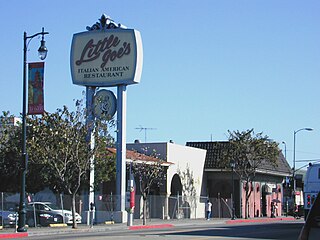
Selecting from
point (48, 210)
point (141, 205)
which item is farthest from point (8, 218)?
point (141, 205)

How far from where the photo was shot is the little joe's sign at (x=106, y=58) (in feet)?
141

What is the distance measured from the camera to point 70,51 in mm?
44906

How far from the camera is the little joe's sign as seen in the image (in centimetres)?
4311

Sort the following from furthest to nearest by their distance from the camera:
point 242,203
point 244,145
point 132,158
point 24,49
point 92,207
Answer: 1. point 242,203
2. point 244,145
3. point 132,158
4. point 92,207
5. point 24,49

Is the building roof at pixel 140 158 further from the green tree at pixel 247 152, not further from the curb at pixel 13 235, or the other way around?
the curb at pixel 13 235

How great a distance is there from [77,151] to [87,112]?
2643 mm

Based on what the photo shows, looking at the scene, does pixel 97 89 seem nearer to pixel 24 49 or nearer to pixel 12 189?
pixel 12 189

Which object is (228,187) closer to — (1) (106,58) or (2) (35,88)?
(1) (106,58)

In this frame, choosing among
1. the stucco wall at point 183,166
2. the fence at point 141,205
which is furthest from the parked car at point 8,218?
the stucco wall at point 183,166

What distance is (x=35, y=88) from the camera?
30812 mm

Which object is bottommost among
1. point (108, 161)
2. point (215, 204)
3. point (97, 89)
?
point (215, 204)

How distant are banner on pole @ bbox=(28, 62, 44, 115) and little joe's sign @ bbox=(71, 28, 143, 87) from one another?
12766 mm

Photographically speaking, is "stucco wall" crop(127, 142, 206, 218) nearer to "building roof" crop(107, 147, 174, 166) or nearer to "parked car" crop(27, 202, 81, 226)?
"building roof" crop(107, 147, 174, 166)

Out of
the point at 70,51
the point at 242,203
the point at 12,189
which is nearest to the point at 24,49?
the point at 70,51
